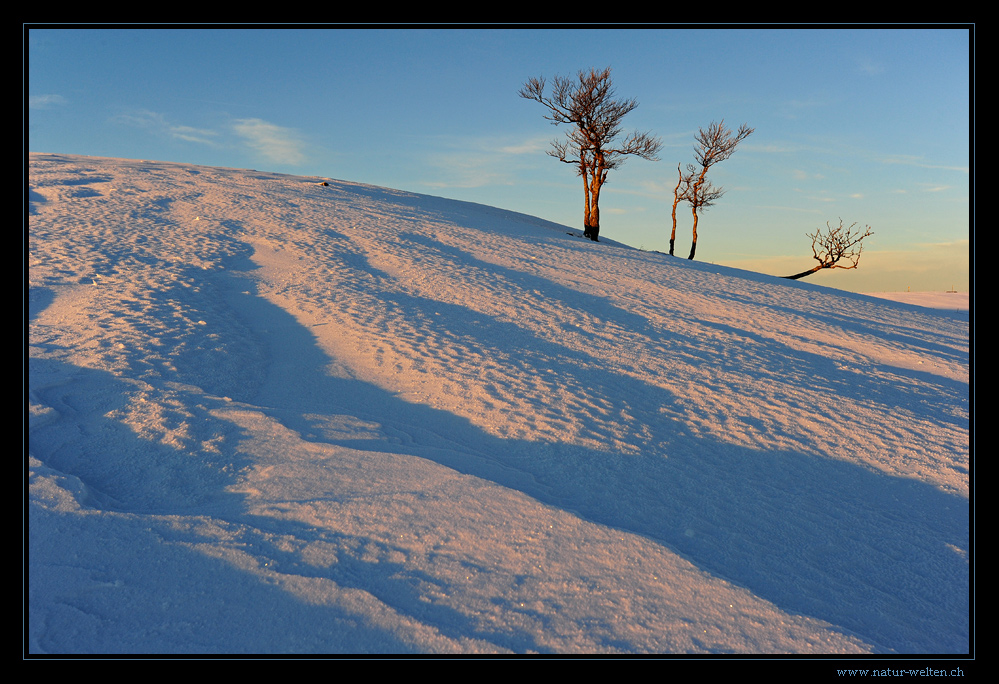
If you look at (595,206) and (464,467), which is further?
(595,206)

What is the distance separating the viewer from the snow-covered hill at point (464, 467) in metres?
2.42

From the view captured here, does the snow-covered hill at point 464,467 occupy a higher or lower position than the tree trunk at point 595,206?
lower

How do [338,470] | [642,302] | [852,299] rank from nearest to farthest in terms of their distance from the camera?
[338,470] → [642,302] → [852,299]

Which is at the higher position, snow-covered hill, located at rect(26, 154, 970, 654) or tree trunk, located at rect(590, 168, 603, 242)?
tree trunk, located at rect(590, 168, 603, 242)

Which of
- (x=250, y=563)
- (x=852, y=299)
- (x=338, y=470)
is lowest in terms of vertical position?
(x=250, y=563)

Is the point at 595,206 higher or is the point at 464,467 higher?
the point at 595,206

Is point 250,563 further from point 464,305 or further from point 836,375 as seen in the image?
point 836,375

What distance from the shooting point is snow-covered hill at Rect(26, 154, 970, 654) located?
2.42 m

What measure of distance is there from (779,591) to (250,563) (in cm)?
294

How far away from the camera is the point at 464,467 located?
3842mm

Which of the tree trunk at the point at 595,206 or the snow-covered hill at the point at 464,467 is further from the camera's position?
the tree trunk at the point at 595,206

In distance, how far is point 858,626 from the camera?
9.16 feet

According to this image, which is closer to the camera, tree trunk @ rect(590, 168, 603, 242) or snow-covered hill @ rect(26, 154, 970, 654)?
snow-covered hill @ rect(26, 154, 970, 654)
